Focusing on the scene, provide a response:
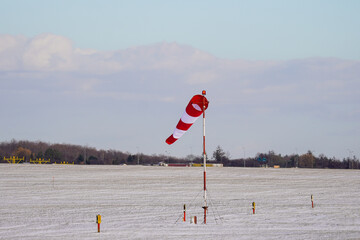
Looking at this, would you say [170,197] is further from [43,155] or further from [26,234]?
[43,155]

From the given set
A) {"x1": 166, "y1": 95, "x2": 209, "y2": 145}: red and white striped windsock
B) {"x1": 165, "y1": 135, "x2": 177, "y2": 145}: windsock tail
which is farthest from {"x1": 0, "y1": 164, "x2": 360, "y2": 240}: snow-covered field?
{"x1": 166, "y1": 95, "x2": 209, "y2": 145}: red and white striped windsock

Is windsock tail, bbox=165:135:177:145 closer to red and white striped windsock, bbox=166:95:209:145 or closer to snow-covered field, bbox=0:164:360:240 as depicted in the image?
red and white striped windsock, bbox=166:95:209:145

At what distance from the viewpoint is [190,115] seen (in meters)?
23.9

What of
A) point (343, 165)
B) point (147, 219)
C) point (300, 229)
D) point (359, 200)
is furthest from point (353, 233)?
point (343, 165)

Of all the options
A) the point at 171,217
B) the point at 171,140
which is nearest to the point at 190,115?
the point at 171,140

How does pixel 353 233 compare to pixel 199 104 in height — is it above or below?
below

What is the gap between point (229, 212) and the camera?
31.1 metres

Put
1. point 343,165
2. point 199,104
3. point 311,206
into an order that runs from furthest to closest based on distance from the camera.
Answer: point 343,165 < point 311,206 < point 199,104

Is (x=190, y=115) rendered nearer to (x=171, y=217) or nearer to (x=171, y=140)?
(x=171, y=140)

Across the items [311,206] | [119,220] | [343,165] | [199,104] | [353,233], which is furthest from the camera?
[343,165]

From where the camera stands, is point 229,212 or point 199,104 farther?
point 229,212

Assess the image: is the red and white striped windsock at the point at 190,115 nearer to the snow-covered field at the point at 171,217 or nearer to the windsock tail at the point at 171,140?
the windsock tail at the point at 171,140

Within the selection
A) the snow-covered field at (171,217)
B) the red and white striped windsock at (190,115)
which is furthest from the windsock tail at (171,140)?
the snow-covered field at (171,217)

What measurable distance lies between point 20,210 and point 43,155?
17020 centimetres
